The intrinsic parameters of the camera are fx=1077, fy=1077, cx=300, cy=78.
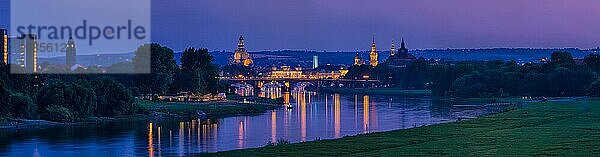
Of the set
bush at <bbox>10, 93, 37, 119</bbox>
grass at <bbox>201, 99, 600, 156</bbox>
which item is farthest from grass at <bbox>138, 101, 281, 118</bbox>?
grass at <bbox>201, 99, 600, 156</bbox>

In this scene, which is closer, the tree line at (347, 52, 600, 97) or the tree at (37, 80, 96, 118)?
the tree at (37, 80, 96, 118)

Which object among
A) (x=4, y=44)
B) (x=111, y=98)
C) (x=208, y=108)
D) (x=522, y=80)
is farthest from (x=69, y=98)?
(x=4, y=44)

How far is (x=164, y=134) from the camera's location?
55.0m

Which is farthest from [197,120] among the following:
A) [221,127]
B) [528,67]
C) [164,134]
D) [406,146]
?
[528,67]

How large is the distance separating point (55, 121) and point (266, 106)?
33556mm

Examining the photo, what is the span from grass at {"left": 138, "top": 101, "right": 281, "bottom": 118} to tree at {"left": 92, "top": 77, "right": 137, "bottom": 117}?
17.1 ft

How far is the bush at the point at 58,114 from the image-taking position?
6444 centimetres

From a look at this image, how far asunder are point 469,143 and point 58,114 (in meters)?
33.7

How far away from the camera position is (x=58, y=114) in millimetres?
64688

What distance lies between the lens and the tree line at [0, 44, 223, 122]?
64.6 m

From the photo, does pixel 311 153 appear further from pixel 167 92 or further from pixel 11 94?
pixel 167 92

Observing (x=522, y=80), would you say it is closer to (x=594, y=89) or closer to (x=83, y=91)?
(x=594, y=89)

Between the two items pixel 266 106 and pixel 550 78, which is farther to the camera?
pixel 550 78

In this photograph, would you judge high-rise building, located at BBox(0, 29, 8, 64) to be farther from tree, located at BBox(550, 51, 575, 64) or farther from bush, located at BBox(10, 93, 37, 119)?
bush, located at BBox(10, 93, 37, 119)
